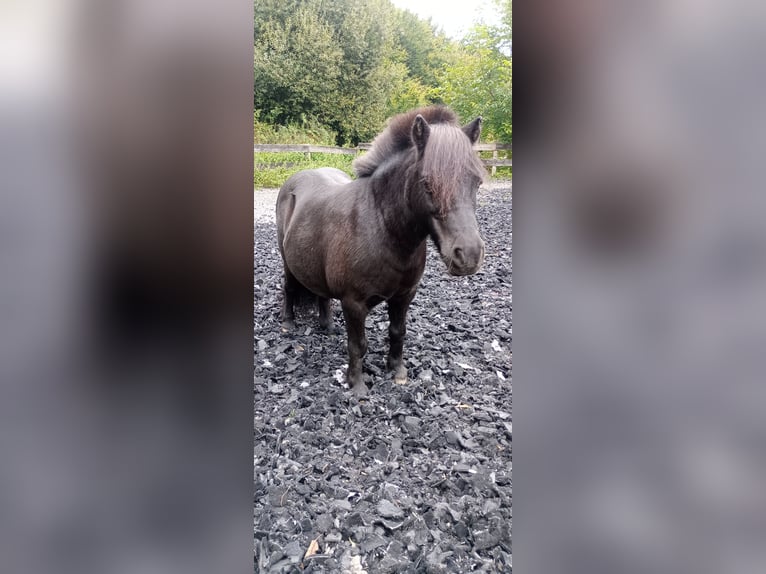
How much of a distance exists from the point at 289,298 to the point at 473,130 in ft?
2.48

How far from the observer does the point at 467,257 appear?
875 mm

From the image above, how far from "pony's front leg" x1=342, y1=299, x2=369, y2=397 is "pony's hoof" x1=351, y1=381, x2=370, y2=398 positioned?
0.02 meters

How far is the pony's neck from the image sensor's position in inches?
43.4

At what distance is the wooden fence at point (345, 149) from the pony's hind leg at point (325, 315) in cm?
53

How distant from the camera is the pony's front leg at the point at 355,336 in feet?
4.19

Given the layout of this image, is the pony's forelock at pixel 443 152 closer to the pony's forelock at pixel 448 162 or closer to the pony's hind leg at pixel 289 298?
the pony's forelock at pixel 448 162

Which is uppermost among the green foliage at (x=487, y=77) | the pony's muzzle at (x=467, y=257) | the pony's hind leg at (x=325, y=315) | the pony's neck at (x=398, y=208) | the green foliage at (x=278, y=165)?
the green foliage at (x=487, y=77)

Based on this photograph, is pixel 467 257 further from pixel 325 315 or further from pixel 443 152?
pixel 325 315
